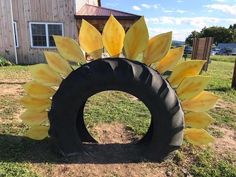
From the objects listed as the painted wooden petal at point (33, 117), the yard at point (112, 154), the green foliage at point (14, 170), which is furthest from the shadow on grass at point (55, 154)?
the painted wooden petal at point (33, 117)

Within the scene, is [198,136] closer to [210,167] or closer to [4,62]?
[210,167]

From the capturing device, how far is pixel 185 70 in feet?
11.5

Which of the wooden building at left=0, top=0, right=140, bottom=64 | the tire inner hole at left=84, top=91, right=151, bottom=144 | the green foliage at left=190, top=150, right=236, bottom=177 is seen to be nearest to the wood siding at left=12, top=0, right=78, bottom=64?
the wooden building at left=0, top=0, right=140, bottom=64

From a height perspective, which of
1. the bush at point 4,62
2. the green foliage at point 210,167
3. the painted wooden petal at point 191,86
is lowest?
the bush at point 4,62

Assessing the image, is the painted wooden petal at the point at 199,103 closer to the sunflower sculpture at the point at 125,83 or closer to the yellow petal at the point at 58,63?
the sunflower sculpture at the point at 125,83

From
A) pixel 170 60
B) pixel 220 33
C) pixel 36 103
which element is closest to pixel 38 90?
pixel 36 103

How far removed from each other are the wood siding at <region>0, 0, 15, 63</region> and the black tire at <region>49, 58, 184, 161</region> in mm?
13333

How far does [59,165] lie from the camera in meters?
3.51

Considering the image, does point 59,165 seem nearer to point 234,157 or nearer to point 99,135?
point 99,135

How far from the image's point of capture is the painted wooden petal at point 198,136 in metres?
3.71

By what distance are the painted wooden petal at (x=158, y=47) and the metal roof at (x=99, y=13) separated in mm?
11987

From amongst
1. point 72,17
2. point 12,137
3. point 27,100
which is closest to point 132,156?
point 27,100

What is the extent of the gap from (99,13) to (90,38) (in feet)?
42.8

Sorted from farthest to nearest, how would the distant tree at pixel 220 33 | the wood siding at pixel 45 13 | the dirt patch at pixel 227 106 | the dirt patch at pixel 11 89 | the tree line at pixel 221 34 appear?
the distant tree at pixel 220 33 < the tree line at pixel 221 34 < the wood siding at pixel 45 13 < the dirt patch at pixel 11 89 < the dirt patch at pixel 227 106
